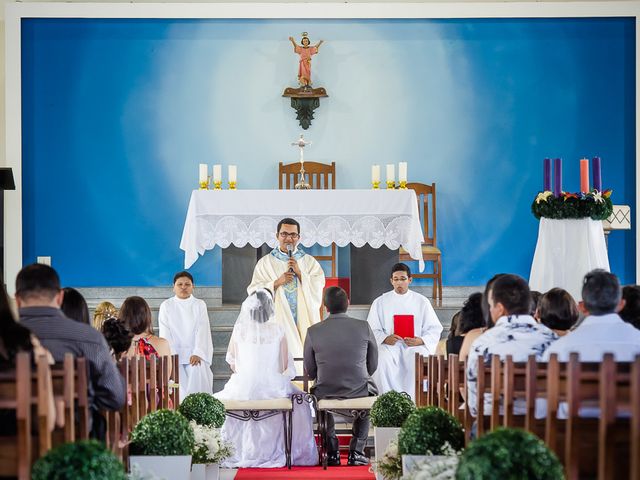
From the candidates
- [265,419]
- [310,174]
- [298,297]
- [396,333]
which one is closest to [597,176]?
[396,333]

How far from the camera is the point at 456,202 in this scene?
475 inches

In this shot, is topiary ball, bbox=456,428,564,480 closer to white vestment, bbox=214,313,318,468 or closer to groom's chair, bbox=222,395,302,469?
groom's chair, bbox=222,395,302,469

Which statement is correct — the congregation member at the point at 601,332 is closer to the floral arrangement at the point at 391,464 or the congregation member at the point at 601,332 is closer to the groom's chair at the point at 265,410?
the floral arrangement at the point at 391,464

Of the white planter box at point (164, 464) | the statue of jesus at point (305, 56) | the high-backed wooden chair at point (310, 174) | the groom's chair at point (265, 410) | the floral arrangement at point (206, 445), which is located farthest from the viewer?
the statue of jesus at point (305, 56)

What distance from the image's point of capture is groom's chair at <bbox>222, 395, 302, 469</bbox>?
7.26m

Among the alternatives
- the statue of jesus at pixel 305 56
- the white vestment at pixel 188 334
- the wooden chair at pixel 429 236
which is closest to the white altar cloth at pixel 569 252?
the white vestment at pixel 188 334

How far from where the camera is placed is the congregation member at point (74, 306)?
5.10 meters

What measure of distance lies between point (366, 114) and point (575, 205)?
5.08m

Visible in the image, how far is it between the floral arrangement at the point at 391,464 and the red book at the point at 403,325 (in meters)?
3.16

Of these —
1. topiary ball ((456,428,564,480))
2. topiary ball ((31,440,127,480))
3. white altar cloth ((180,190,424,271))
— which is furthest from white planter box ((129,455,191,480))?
white altar cloth ((180,190,424,271))

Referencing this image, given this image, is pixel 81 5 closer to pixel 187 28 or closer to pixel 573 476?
pixel 187 28

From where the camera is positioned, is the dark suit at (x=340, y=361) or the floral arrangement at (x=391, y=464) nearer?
the floral arrangement at (x=391, y=464)

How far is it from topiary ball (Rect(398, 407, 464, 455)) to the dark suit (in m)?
2.15

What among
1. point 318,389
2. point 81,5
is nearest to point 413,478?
point 318,389
